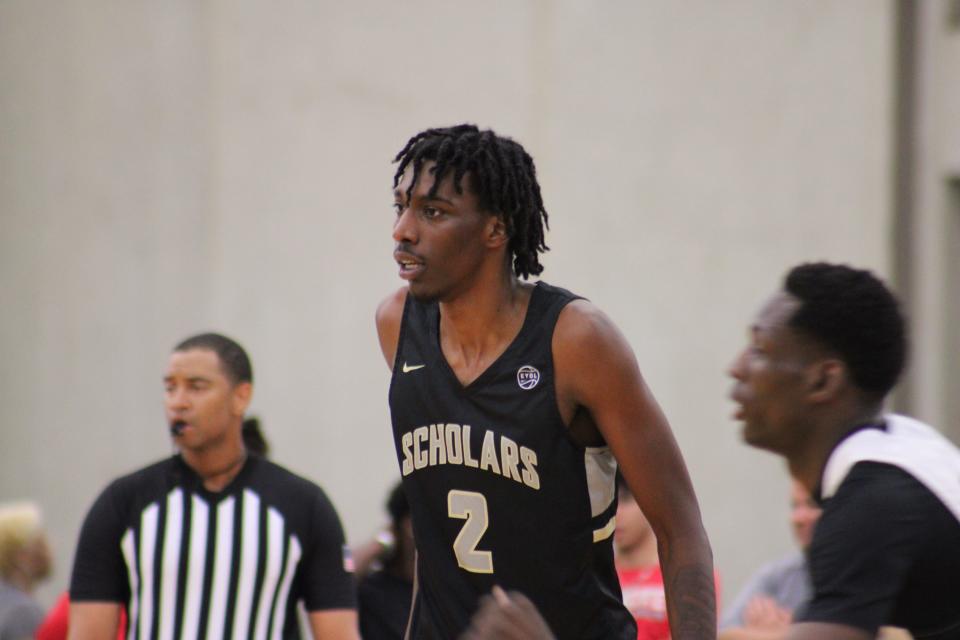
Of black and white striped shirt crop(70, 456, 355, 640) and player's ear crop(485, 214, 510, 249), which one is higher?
player's ear crop(485, 214, 510, 249)

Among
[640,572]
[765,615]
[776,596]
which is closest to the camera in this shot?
[640,572]

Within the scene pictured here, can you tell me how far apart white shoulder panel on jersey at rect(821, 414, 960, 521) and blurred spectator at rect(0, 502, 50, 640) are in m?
5.35

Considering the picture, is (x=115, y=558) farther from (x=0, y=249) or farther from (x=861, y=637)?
(x=0, y=249)

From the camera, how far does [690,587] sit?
3.76m

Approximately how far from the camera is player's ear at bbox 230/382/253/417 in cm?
572

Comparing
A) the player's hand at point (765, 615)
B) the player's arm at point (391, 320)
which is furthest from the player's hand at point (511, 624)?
the player's hand at point (765, 615)

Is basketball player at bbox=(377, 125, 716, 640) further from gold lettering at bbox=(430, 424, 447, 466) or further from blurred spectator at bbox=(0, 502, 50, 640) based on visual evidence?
blurred spectator at bbox=(0, 502, 50, 640)

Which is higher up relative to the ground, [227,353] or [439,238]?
[439,238]

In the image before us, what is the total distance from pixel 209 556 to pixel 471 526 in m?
1.86

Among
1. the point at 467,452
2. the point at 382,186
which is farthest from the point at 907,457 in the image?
the point at 382,186

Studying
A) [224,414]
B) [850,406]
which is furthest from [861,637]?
[224,414]

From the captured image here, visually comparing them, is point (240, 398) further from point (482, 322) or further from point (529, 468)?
point (529, 468)

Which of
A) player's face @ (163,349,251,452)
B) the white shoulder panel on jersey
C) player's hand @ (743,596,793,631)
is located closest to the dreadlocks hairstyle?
the white shoulder panel on jersey

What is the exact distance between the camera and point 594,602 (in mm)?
3898
